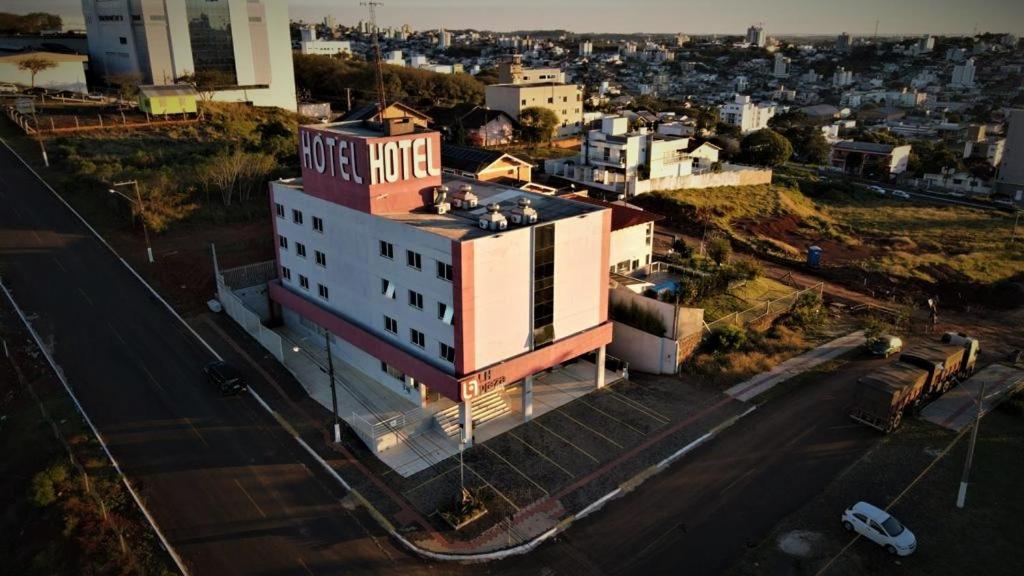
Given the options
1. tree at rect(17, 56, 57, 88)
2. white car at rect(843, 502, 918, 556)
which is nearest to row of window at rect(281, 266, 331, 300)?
white car at rect(843, 502, 918, 556)

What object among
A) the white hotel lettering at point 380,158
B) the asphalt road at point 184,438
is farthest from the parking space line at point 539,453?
the white hotel lettering at point 380,158

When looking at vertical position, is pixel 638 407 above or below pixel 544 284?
A: below

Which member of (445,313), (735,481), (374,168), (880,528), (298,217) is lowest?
(735,481)

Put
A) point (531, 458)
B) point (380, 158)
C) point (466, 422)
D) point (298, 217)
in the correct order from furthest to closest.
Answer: point (298, 217) → point (380, 158) → point (466, 422) → point (531, 458)

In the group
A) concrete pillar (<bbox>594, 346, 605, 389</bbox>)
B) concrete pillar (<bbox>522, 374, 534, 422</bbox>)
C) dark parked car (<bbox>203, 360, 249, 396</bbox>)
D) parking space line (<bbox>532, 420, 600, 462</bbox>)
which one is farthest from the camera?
concrete pillar (<bbox>594, 346, 605, 389</bbox>)

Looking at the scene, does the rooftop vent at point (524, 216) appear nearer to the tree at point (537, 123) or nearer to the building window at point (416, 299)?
the building window at point (416, 299)

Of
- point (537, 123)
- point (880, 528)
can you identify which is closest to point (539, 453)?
point (880, 528)

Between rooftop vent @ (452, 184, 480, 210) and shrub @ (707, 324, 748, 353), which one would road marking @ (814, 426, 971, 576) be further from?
rooftop vent @ (452, 184, 480, 210)

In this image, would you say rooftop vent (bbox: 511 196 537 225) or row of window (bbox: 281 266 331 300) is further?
row of window (bbox: 281 266 331 300)

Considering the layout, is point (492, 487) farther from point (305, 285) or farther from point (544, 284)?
point (305, 285)
